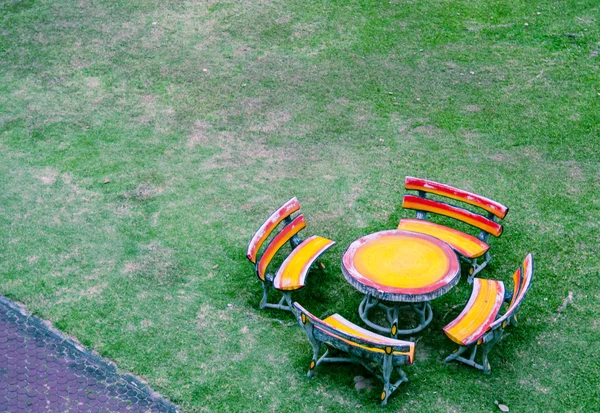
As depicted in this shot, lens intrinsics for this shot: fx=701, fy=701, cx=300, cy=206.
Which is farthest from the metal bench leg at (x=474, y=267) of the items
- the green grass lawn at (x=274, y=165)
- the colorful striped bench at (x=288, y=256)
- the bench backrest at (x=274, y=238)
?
the bench backrest at (x=274, y=238)

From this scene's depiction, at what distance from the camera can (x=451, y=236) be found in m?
8.21

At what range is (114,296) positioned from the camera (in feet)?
25.9

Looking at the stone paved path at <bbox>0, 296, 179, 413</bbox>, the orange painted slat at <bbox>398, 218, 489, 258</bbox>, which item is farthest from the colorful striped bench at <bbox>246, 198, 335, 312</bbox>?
the stone paved path at <bbox>0, 296, 179, 413</bbox>

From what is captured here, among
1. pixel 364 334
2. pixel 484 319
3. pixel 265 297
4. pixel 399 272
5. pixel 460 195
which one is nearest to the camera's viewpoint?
pixel 364 334

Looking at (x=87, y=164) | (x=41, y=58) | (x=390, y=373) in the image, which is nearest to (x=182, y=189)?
(x=87, y=164)

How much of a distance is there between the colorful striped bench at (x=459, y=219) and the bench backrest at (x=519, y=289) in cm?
82

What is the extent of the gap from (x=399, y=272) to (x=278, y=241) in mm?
1598

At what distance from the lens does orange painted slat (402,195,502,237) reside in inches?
319

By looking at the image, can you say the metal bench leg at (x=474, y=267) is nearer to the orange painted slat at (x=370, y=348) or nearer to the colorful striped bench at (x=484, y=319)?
the colorful striped bench at (x=484, y=319)

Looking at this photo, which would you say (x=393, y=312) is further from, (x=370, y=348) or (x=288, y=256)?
(x=288, y=256)

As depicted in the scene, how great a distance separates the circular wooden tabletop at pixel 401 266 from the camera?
Result: 6871 millimetres

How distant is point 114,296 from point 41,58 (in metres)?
7.64

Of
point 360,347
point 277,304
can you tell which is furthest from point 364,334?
point 277,304

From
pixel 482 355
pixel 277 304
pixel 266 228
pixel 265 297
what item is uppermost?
pixel 266 228
